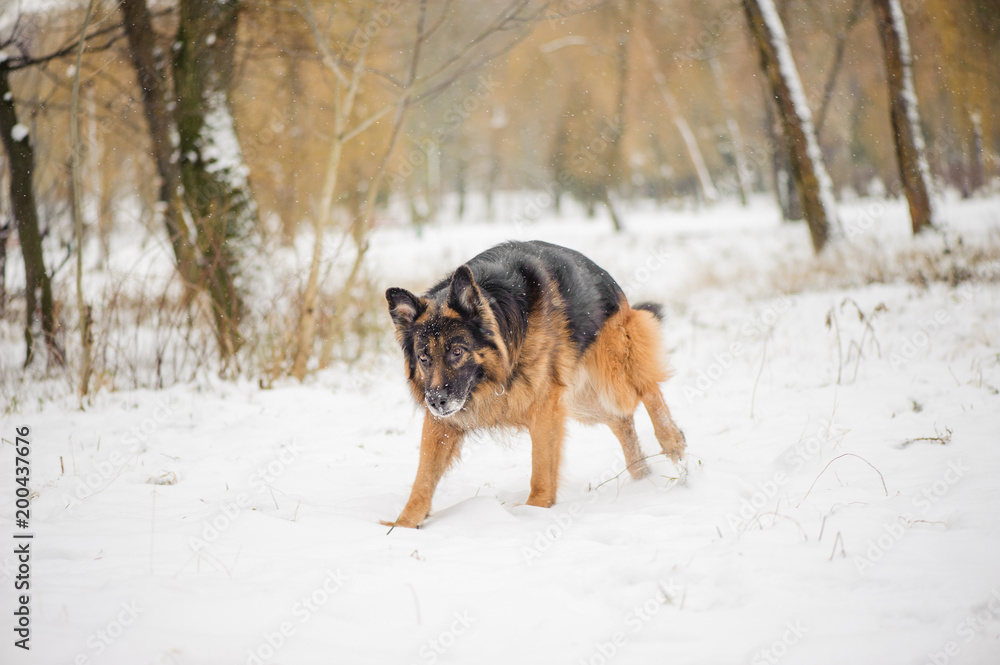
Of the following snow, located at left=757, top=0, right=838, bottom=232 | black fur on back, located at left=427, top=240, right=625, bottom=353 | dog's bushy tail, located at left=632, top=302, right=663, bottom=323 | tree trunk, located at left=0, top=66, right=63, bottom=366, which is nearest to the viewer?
black fur on back, located at left=427, top=240, right=625, bottom=353

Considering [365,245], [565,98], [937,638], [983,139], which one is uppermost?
[565,98]

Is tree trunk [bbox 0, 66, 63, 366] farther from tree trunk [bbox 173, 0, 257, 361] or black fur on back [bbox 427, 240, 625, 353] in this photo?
black fur on back [bbox 427, 240, 625, 353]

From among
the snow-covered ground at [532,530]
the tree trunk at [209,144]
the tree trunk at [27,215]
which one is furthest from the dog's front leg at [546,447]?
the tree trunk at [27,215]

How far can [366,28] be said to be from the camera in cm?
602

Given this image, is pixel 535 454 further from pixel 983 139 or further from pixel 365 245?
pixel 983 139

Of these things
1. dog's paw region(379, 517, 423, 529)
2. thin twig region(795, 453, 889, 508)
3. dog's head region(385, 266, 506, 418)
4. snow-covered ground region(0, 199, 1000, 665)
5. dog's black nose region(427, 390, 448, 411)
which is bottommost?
dog's paw region(379, 517, 423, 529)

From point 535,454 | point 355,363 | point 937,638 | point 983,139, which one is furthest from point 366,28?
point 983,139

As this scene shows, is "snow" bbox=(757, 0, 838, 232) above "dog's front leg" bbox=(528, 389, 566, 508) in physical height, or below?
above

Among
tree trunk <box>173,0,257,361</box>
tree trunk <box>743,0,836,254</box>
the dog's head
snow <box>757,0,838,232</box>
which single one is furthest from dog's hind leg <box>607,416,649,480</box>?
snow <box>757,0,838,232</box>

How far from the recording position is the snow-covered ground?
1789mm

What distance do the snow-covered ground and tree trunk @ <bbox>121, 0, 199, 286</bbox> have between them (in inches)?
57.7

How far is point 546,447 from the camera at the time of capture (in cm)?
340

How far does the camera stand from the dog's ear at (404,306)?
318 centimetres

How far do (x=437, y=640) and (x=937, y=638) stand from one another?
5.02ft
